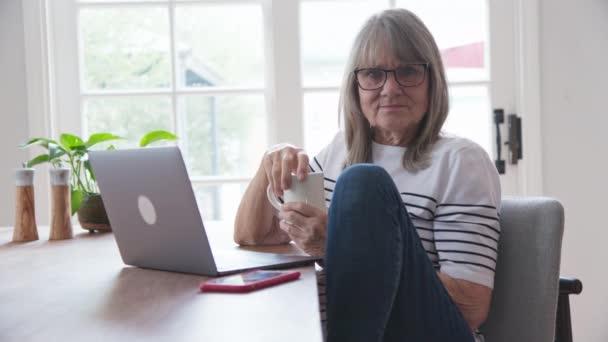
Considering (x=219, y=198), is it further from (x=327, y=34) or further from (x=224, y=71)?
(x=327, y=34)

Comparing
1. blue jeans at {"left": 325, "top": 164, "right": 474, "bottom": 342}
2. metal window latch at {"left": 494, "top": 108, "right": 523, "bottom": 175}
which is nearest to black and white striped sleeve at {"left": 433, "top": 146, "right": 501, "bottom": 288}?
blue jeans at {"left": 325, "top": 164, "right": 474, "bottom": 342}

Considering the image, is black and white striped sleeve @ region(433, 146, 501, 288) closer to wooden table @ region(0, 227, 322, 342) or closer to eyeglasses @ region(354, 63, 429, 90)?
eyeglasses @ region(354, 63, 429, 90)

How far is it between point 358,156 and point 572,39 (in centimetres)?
128

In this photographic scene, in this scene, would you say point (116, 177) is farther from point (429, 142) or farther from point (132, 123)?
point (132, 123)

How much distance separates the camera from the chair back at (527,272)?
1197mm

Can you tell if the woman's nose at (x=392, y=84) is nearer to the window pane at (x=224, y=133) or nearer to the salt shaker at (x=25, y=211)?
the salt shaker at (x=25, y=211)

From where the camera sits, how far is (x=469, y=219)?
47.1 inches

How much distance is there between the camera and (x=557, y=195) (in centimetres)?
235

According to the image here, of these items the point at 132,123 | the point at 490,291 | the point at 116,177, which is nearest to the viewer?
the point at 116,177

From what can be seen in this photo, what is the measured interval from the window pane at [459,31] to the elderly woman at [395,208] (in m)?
1.04

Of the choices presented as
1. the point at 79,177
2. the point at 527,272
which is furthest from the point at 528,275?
the point at 79,177

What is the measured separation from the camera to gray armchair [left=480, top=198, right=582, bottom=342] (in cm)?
120

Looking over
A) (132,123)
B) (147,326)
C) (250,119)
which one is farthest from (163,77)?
(147,326)

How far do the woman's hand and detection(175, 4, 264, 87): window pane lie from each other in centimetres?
144
